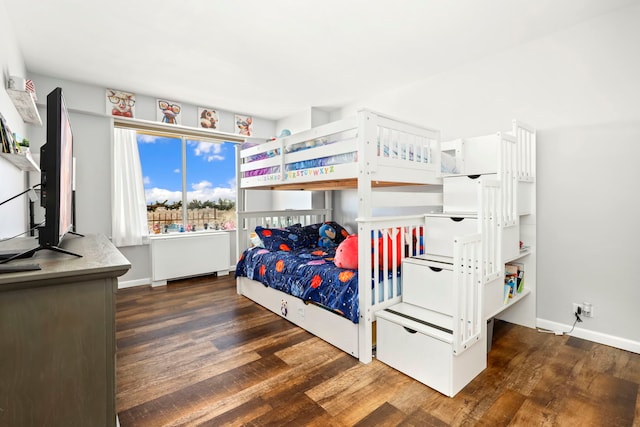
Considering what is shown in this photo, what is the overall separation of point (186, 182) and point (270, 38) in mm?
2579

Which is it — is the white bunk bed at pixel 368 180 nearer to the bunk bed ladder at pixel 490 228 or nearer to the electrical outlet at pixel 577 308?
the bunk bed ladder at pixel 490 228

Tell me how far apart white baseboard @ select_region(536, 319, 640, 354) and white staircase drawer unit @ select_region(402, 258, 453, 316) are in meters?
1.23

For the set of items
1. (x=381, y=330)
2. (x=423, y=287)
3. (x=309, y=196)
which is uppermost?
(x=309, y=196)

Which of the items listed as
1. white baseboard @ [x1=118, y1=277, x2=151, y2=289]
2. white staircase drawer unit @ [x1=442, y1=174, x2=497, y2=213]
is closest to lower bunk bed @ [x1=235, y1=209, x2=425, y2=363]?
white staircase drawer unit @ [x1=442, y1=174, x2=497, y2=213]

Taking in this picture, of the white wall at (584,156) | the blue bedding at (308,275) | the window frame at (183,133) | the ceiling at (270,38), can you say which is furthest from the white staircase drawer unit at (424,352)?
the window frame at (183,133)

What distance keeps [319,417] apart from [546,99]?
2817 mm

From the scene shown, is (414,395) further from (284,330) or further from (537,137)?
(537,137)

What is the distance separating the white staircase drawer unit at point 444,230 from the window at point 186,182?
3185 millimetres

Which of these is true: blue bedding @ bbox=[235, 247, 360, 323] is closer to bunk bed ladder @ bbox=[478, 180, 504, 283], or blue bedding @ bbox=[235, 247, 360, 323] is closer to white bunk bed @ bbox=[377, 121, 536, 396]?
white bunk bed @ bbox=[377, 121, 536, 396]

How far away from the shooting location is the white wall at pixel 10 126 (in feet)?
6.30

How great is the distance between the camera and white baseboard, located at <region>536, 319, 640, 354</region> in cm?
217

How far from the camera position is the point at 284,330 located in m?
2.55

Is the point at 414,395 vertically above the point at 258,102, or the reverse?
the point at 258,102

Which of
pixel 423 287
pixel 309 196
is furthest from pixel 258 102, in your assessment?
pixel 423 287
